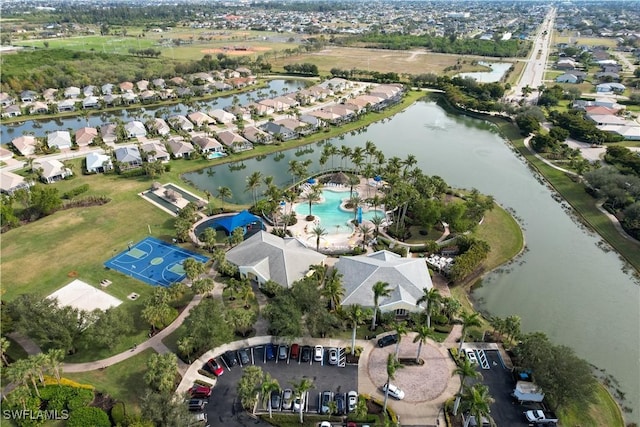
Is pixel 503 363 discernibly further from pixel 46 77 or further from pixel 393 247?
pixel 46 77

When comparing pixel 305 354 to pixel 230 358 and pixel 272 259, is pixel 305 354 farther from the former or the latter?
pixel 272 259

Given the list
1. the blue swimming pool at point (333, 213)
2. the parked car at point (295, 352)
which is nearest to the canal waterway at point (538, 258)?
the blue swimming pool at point (333, 213)

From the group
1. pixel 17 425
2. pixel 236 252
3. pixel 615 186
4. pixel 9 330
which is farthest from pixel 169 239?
pixel 615 186

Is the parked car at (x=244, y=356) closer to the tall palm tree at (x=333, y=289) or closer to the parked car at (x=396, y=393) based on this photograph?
the tall palm tree at (x=333, y=289)

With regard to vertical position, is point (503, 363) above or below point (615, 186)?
below

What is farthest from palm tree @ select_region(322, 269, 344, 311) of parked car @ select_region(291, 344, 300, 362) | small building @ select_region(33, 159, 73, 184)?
small building @ select_region(33, 159, 73, 184)
